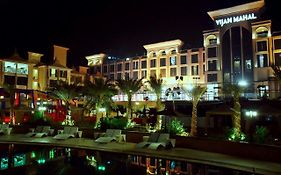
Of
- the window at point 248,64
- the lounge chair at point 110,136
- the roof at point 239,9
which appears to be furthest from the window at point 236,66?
the lounge chair at point 110,136

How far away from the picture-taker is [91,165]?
12.5 meters

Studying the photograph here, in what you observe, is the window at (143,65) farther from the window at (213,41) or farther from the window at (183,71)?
the window at (213,41)

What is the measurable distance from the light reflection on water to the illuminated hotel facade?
27848 mm

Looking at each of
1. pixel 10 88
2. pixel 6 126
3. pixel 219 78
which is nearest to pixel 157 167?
pixel 6 126

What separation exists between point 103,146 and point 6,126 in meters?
10.8

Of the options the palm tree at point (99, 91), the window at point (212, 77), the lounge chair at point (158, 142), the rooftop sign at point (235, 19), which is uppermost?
the rooftop sign at point (235, 19)

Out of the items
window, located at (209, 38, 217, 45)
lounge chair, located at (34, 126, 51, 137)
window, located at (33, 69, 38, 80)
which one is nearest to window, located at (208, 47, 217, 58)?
window, located at (209, 38, 217, 45)

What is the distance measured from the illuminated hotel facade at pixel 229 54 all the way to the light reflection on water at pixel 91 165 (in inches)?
1096

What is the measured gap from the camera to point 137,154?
46.6 feet

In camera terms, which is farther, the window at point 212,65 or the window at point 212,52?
the window at point 212,52

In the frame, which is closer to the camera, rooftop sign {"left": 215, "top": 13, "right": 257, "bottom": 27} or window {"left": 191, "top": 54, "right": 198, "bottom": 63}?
rooftop sign {"left": 215, "top": 13, "right": 257, "bottom": 27}

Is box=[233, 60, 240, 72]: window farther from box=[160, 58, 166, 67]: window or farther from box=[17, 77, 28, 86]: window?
box=[17, 77, 28, 86]: window

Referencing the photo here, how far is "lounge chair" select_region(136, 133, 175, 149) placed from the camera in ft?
51.2

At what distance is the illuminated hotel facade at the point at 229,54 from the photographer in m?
45.9
